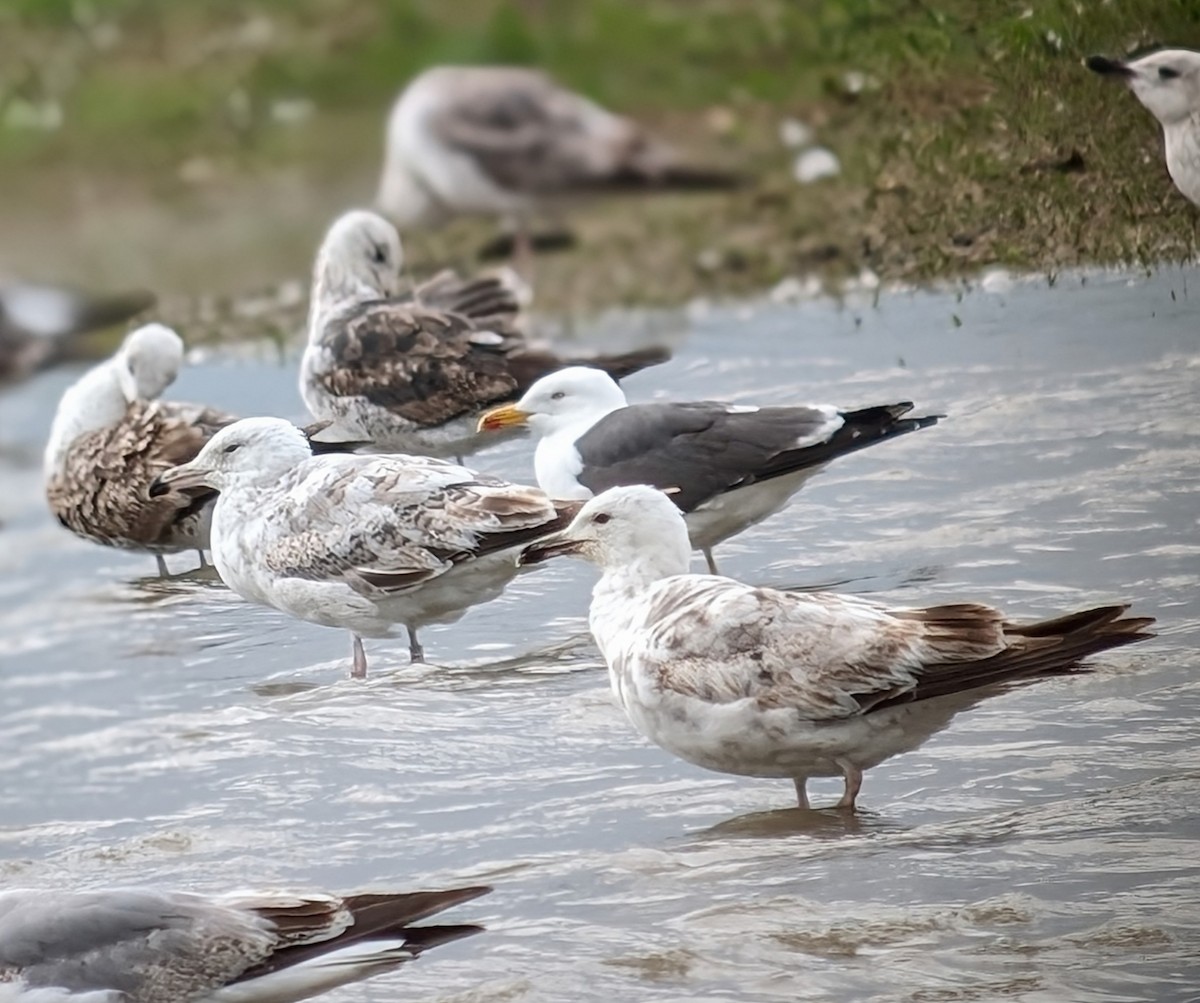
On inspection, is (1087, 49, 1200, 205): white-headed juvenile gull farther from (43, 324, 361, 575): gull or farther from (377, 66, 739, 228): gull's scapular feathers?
(43, 324, 361, 575): gull

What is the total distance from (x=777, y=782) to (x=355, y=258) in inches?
68.3

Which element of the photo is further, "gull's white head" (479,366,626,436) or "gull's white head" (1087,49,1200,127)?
"gull's white head" (479,366,626,436)

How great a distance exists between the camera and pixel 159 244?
4676 mm

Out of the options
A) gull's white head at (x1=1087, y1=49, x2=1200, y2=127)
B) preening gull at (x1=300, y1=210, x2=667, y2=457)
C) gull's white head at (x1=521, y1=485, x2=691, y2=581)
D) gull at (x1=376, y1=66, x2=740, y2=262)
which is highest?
gull at (x1=376, y1=66, x2=740, y2=262)

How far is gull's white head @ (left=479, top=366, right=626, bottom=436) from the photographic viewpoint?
13.1 ft

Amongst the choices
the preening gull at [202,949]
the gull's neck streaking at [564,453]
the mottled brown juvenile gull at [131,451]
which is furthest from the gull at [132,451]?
the preening gull at [202,949]

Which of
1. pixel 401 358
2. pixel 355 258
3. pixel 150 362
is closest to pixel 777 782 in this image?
pixel 401 358

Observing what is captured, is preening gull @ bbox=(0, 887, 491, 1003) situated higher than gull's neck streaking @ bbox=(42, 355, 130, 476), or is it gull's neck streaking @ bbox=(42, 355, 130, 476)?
gull's neck streaking @ bbox=(42, 355, 130, 476)

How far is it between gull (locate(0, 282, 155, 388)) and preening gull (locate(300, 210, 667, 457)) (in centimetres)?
58

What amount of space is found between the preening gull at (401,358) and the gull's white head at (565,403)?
14.1 inches

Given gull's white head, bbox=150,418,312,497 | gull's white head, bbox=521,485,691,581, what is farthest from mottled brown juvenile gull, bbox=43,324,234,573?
gull's white head, bbox=521,485,691,581

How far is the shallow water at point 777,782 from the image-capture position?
115 inches

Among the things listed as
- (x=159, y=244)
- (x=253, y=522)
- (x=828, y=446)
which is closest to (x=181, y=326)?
(x=159, y=244)

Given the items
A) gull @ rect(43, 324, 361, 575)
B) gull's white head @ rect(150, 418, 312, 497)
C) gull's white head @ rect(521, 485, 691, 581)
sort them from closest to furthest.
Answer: gull's white head @ rect(521, 485, 691, 581)
gull's white head @ rect(150, 418, 312, 497)
gull @ rect(43, 324, 361, 575)
